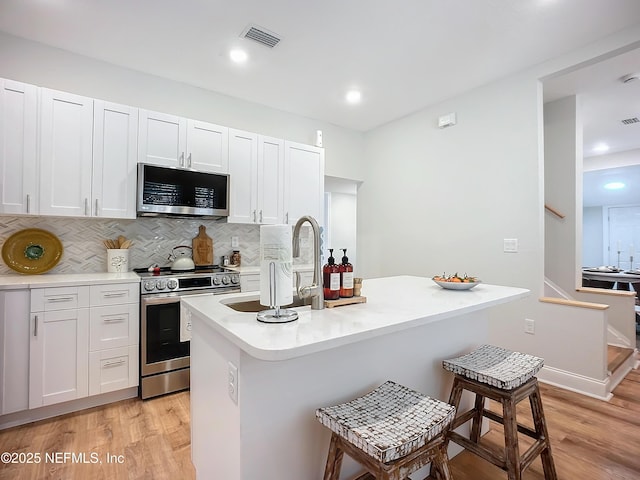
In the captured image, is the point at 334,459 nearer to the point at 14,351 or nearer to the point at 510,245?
the point at 14,351

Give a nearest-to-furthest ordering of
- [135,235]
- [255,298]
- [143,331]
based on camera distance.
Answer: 1. [255,298]
2. [143,331]
3. [135,235]

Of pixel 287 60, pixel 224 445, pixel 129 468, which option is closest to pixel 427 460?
pixel 224 445

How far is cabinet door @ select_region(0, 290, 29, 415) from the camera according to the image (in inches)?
83.0

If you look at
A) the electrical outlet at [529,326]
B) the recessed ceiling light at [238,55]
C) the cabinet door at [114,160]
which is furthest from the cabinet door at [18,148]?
the electrical outlet at [529,326]

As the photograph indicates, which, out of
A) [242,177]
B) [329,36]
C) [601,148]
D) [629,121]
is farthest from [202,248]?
[601,148]

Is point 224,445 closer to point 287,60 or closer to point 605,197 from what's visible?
point 287,60

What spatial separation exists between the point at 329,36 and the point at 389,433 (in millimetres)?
2652

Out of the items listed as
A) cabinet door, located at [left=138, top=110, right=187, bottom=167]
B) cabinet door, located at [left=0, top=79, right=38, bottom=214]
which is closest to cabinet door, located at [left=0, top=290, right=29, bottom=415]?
cabinet door, located at [left=0, top=79, right=38, bottom=214]

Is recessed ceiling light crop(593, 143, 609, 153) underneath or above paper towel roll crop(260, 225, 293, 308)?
above

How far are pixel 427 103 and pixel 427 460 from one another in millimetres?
3665

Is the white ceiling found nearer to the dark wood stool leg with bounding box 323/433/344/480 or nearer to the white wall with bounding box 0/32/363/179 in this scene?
the white wall with bounding box 0/32/363/179

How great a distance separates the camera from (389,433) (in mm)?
1053

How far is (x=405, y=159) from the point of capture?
4180 millimetres

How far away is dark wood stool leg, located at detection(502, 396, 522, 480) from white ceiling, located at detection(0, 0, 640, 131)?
2413 millimetres
